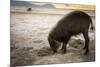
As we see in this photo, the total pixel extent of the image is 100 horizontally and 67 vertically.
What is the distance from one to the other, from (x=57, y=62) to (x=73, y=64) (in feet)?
0.78

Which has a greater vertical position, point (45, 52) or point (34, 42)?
point (34, 42)

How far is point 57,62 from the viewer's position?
79.0 inches

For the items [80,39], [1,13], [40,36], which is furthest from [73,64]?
[1,13]

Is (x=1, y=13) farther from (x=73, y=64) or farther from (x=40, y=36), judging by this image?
(x=73, y=64)

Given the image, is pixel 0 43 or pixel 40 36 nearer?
pixel 0 43

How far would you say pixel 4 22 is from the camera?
5.84ft

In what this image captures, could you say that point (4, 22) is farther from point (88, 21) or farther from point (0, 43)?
point (88, 21)

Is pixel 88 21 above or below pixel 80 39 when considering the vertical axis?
above

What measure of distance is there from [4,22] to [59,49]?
765 millimetres

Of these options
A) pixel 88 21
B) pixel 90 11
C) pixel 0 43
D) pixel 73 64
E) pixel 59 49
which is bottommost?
pixel 73 64

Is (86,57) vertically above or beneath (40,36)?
beneath

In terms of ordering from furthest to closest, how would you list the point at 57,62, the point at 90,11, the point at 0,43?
the point at 90,11 < the point at 57,62 < the point at 0,43

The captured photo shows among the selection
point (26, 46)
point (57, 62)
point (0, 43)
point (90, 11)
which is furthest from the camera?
point (90, 11)

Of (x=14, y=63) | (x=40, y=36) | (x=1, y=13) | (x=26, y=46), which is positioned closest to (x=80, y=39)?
(x=40, y=36)
